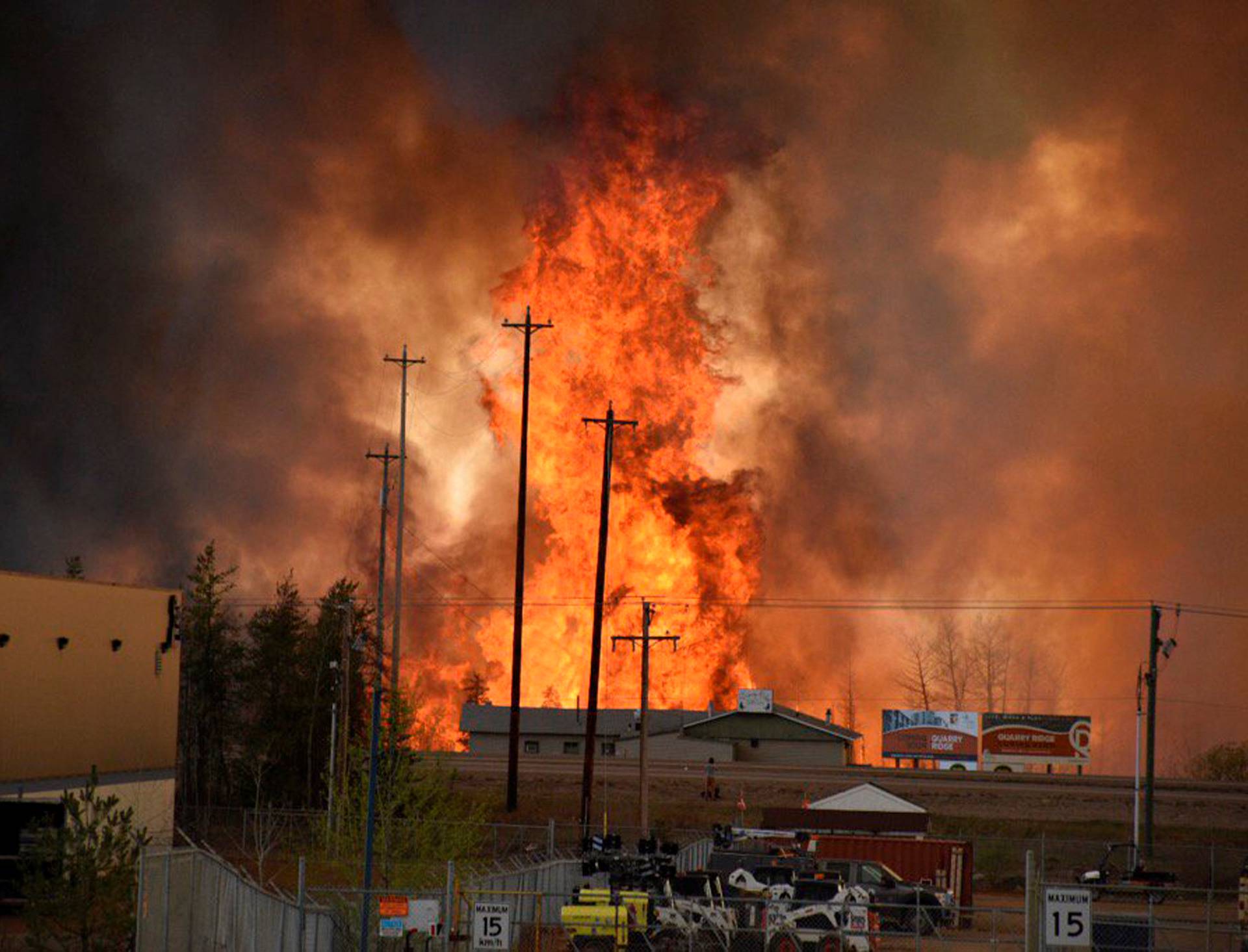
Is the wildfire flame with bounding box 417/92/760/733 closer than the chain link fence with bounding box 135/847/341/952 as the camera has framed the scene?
No

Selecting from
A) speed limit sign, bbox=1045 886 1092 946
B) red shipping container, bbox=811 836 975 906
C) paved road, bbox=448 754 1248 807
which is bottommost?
red shipping container, bbox=811 836 975 906

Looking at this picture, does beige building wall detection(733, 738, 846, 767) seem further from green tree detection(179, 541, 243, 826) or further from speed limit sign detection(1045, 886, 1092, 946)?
speed limit sign detection(1045, 886, 1092, 946)

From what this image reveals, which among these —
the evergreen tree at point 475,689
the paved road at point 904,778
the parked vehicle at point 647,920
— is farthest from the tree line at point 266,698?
the parked vehicle at point 647,920

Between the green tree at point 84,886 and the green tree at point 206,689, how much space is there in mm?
73026

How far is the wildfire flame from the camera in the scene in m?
112

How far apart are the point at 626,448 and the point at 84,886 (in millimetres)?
88043

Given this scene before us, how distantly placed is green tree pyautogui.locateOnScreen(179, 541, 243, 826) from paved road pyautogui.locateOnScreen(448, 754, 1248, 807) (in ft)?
55.8

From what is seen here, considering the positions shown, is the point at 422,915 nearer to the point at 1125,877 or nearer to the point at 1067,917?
the point at 1067,917

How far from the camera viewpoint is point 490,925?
2812cm

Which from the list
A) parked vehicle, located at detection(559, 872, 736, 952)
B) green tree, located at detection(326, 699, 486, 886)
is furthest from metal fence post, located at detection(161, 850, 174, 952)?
green tree, located at detection(326, 699, 486, 886)

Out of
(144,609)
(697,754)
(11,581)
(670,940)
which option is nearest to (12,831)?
(11,581)

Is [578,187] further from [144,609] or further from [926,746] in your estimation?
[144,609]

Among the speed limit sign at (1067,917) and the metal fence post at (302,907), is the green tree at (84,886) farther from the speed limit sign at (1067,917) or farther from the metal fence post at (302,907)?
the speed limit sign at (1067,917)

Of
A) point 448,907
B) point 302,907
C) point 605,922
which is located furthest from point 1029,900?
point 302,907
